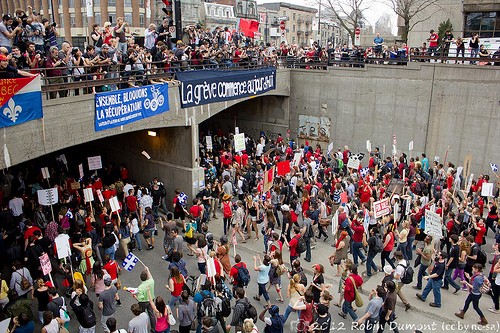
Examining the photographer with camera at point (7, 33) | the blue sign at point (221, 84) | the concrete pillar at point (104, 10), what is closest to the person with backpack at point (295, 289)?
the photographer with camera at point (7, 33)

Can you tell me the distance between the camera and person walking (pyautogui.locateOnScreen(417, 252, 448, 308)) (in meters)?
9.82

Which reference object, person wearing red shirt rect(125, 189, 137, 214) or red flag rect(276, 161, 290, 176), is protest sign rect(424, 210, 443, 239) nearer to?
red flag rect(276, 161, 290, 176)

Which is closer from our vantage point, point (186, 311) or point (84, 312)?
point (84, 312)

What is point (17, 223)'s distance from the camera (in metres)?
12.5

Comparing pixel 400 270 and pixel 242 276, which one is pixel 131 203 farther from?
pixel 400 270

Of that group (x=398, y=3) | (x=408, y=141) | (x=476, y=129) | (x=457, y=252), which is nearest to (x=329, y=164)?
(x=408, y=141)

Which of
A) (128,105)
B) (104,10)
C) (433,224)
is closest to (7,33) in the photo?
(128,105)

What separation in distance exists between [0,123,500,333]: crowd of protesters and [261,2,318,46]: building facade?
76976 millimetres

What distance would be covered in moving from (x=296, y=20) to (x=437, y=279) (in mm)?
91688

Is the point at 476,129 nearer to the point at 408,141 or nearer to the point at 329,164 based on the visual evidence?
the point at 408,141

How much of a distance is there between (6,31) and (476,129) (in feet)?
61.2

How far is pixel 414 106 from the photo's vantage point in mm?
20391

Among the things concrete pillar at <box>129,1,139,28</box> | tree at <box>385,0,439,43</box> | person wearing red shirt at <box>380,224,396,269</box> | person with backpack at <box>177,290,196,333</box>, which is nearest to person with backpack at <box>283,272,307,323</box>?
person with backpack at <box>177,290,196,333</box>

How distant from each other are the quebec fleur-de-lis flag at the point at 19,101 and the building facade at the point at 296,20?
84418mm
